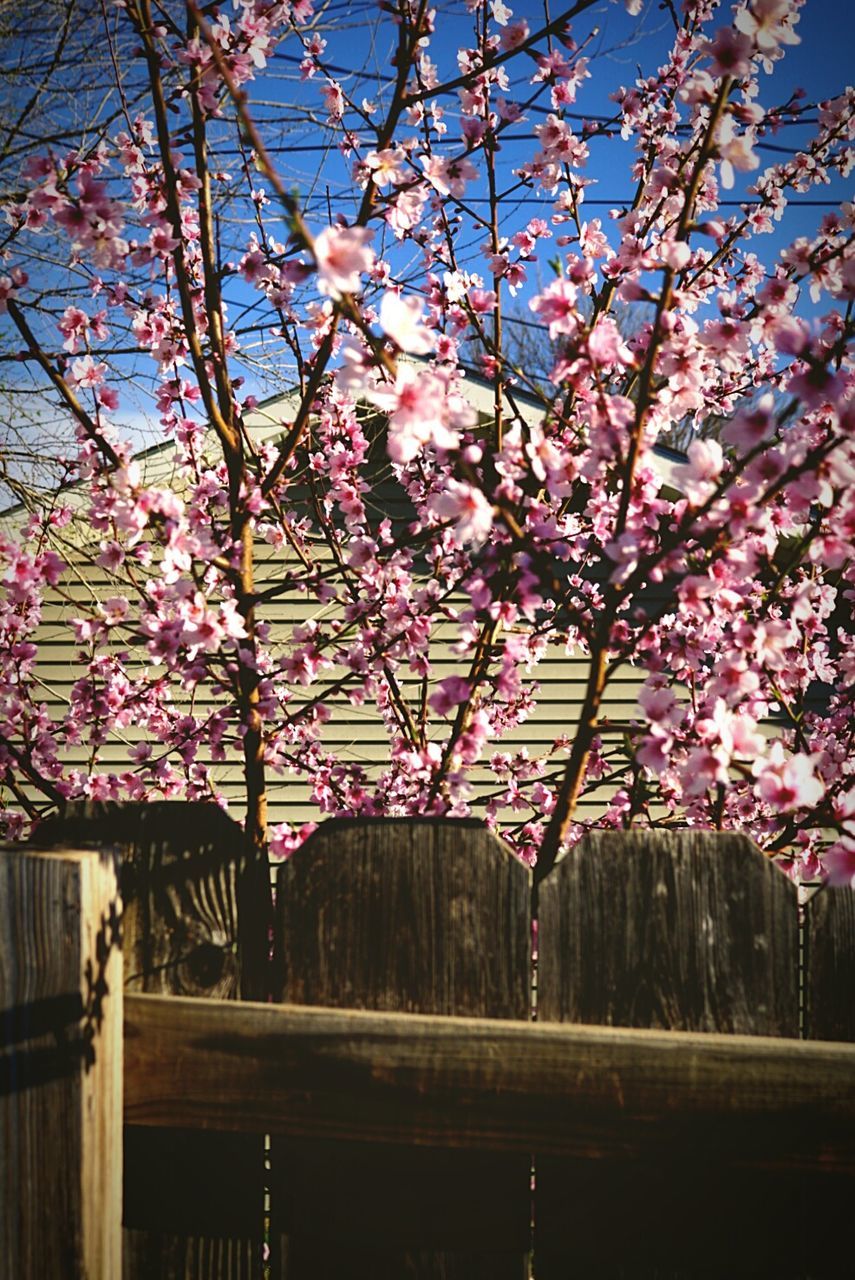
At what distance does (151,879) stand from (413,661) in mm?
1263

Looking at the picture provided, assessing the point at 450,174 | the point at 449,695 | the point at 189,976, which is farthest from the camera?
the point at 450,174

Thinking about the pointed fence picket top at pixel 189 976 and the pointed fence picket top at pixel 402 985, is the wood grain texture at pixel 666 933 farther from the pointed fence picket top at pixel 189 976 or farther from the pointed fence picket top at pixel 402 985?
the pointed fence picket top at pixel 189 976

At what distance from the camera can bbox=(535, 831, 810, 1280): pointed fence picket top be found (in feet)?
3.78

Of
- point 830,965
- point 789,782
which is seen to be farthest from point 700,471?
point 830,965

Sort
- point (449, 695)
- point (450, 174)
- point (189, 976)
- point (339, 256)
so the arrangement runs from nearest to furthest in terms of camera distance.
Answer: point (339, 256), point (189, 976), point (449, 695), point (450, 174)

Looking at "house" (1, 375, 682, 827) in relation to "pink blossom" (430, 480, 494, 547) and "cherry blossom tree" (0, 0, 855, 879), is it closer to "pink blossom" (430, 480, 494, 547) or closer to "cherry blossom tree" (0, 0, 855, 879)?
"cherry blossom tree" (0, 0, 855, 879)

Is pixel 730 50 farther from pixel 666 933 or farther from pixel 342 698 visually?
pixel 342 698

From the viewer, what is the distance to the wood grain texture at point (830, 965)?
119cm

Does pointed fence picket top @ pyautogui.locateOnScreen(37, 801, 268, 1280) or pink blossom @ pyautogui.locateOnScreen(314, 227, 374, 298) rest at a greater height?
pink blossom @ pyautogui.locateOnScreen(314, 227, 374, 298)

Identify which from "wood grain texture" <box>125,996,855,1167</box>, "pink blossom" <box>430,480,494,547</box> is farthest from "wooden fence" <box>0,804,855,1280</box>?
"pink blossom" <box>430,480,494,547</box>

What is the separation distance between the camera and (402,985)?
1.25 m

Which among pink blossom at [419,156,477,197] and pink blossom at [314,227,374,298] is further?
pink blossom at [419,156,477,197]

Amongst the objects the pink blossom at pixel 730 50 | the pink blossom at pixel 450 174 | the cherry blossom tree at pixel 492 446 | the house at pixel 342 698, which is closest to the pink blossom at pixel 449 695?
the cherry blossom tree at pixel 492 446

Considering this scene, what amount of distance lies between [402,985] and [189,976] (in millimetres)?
330
